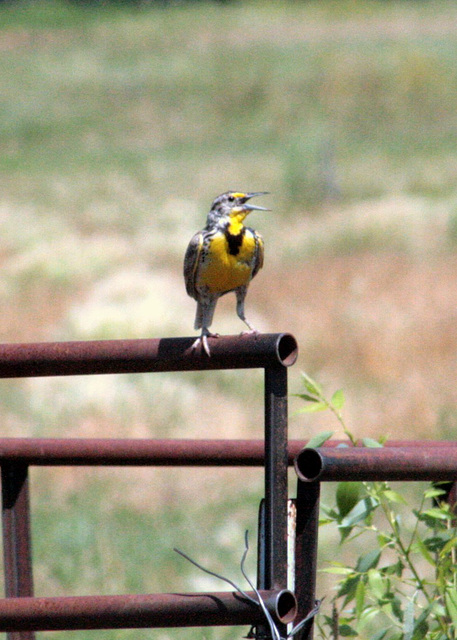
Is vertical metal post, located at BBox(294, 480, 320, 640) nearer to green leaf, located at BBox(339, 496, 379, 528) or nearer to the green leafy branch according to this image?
the green leafy branch

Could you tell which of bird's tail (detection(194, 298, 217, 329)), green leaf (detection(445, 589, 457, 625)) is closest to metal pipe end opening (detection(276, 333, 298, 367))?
green leaf (detection(445, 589, 457, 625))

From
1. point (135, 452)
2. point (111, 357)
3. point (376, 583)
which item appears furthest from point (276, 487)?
point (135, 452)

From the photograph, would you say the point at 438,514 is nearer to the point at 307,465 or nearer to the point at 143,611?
the point at 307,465

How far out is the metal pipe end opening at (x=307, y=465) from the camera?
65.1 inches

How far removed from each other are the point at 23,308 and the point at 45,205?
8.84 m

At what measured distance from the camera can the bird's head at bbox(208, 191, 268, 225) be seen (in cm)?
359

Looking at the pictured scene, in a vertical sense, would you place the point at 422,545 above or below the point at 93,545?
above

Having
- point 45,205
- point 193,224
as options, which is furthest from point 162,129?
point 193,224

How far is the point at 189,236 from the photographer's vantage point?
696 inches

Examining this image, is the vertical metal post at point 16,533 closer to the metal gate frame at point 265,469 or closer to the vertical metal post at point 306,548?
the metal gate frame at point 265,469

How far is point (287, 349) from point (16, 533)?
3.40 feet

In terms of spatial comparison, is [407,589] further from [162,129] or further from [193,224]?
[162,129]

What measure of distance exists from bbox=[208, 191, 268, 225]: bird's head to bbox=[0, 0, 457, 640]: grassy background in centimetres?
189

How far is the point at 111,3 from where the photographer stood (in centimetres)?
5806
